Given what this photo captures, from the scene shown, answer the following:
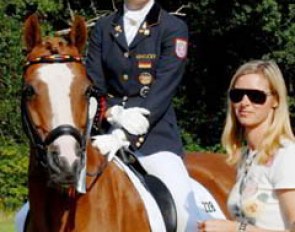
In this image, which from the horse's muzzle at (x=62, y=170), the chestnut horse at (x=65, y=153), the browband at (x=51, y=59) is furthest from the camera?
the browband at (x=51, y=59)

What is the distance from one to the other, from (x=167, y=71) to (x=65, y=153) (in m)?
1.68

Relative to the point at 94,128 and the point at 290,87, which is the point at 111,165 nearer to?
the point at 94,128

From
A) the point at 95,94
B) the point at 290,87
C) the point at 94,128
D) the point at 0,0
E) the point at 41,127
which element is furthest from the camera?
the point at 290,87

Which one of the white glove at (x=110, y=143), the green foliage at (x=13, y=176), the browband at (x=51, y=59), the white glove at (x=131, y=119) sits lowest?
the green foliage at (x=13, y=176)

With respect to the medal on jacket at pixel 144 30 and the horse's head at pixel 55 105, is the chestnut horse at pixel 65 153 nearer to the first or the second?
the horse's head at pixel 55 105

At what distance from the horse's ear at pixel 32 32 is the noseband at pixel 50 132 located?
186 millimetres

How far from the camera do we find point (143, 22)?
7074mm

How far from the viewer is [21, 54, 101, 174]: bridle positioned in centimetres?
557

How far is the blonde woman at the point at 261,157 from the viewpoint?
15.5 ft

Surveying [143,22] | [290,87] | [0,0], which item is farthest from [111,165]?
[290,87]

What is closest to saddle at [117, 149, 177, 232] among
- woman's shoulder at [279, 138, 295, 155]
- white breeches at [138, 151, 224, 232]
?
white breeches at [138, 151, 224, 232]

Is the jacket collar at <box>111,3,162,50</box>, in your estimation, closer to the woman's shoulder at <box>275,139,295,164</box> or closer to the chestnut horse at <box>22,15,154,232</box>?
the chestnut horse at <box>22,15,154,232</box>

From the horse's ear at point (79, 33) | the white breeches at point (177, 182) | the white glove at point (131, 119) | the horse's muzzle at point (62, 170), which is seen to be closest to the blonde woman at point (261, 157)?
the horse's muzzle at point (62, 170)

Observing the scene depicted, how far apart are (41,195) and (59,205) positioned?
0.14 meters
